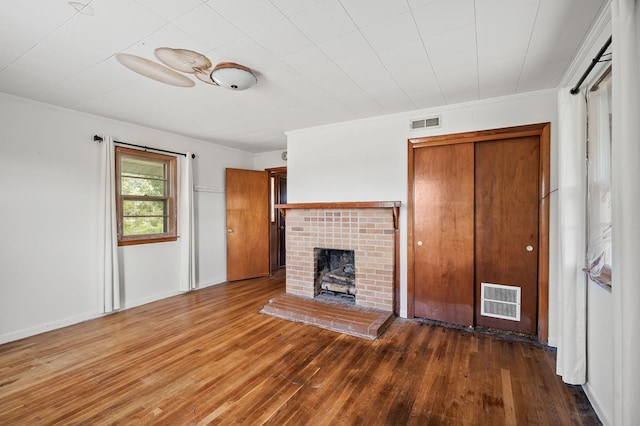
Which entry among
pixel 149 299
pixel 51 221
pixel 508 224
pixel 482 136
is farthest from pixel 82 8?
pixel 508 224

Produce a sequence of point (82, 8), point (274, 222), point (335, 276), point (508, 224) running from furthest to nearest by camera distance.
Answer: point (274, 222) < point (335, 276) < point (508, 224) < point (82, 8)

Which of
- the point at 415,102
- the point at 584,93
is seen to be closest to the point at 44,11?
the point at 415,102

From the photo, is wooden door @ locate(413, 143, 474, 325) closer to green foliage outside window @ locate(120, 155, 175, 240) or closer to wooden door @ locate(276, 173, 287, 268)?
wooden door @ locate(276, 173, 287, 268)

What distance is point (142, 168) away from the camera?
403 centimetres

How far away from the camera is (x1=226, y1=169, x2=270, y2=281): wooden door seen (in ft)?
16.9

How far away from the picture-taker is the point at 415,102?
3.03 meters

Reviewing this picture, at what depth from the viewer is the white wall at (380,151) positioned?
2768 millimetres

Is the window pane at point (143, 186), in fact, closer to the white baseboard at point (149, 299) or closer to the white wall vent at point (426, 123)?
A: the white baseboard at point (149, 299)

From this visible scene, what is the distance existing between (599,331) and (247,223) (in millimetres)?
4778

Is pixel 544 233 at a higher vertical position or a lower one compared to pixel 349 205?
lower

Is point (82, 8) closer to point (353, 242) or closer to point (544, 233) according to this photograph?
point (353, 242)

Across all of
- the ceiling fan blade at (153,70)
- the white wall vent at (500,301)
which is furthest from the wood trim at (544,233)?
the ceiling fan blade at (153,70)

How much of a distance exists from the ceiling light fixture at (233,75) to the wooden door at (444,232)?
81.4 inches

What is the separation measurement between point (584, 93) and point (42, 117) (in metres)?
5.02
